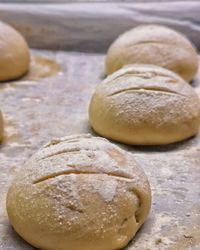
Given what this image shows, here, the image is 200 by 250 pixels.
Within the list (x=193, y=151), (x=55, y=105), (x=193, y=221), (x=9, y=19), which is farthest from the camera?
(x=9, y=19)

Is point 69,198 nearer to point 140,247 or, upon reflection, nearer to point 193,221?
point 140,247

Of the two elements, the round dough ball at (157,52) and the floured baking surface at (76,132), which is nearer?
the floured baking surface at (76,132)

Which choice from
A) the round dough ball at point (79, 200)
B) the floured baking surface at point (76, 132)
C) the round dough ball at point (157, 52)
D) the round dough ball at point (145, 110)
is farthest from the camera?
the round dough ball at point (157, 52)

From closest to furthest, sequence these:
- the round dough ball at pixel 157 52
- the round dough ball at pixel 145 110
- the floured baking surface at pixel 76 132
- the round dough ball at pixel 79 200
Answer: the round dough ball at pixel 79 200 < the floured baking surface at pixel 76 132 < the round dough ball at pixel 145 110 < the round dough ball at pixel 157 52

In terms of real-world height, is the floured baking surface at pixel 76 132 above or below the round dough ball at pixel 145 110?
below

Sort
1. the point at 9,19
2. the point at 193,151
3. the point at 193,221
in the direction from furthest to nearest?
the point at 9,19 → the point at 193,151 → the point at 193,221

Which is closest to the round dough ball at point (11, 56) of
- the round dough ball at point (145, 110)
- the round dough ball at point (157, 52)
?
the round dough ball at point (157, 52)

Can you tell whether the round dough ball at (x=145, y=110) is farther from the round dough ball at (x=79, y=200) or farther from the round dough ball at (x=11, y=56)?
the round dough ball at (x=11, y=56)

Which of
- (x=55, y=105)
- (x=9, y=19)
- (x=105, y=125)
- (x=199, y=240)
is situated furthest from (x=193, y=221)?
(x=9, y=19)
